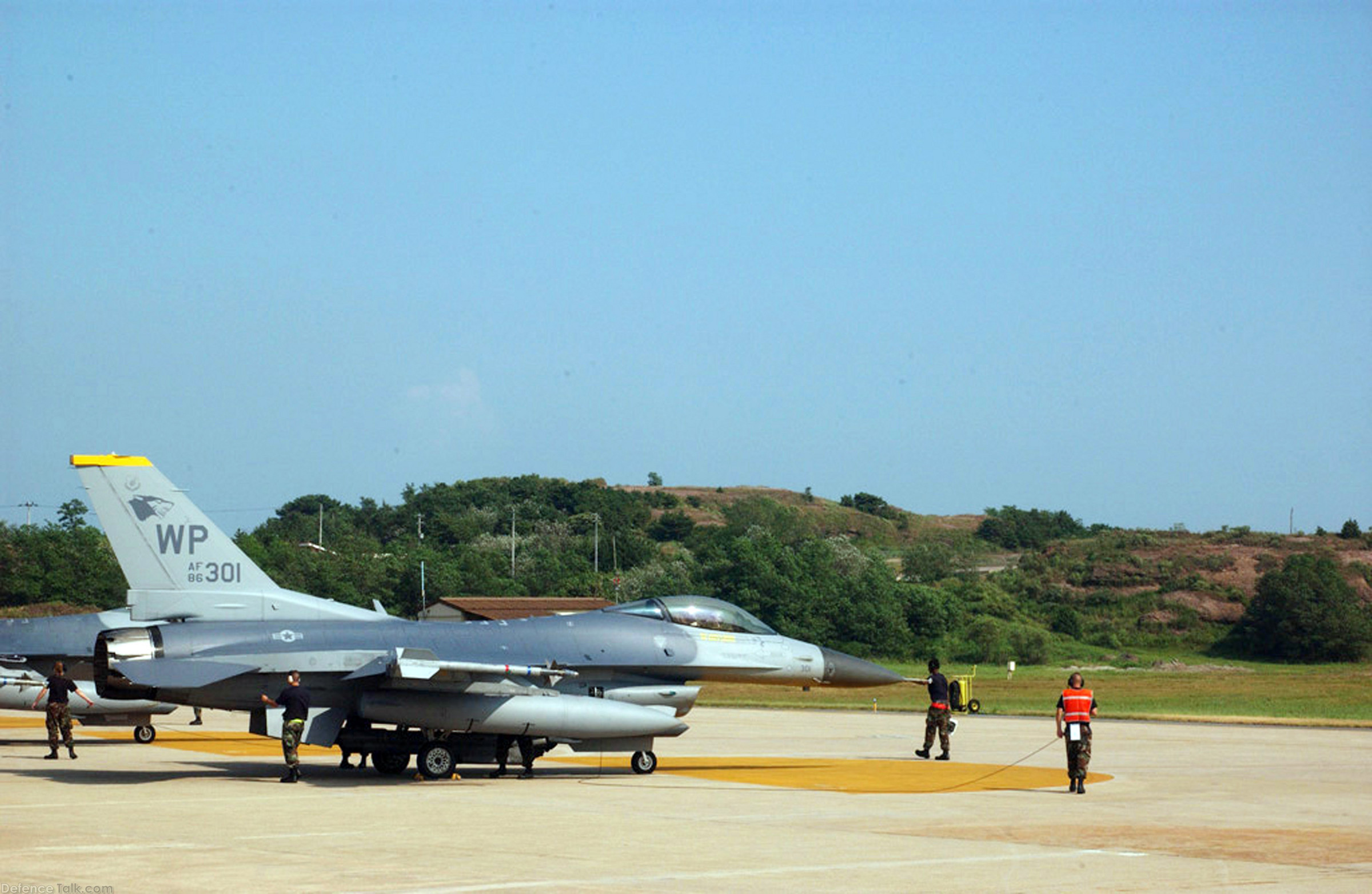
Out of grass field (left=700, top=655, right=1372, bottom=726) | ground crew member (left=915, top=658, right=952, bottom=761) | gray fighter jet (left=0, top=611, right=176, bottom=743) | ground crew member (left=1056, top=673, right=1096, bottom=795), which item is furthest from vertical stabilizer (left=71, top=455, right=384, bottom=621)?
grass field (left=700, top=655, right=1372, bottom=726)

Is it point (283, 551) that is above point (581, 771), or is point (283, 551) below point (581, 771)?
above

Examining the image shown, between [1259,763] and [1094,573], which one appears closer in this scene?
[1259,763]

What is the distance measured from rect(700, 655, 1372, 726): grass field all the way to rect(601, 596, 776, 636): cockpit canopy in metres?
11.8

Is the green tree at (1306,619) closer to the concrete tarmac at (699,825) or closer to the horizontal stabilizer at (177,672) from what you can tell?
the concrete tarmac at (699,825)

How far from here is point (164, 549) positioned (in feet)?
66.9

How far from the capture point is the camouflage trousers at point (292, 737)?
18953mm

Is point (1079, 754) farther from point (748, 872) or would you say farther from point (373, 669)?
point (373, 669)

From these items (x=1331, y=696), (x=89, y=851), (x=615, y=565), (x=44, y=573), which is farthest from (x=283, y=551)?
(x=89, y=851)

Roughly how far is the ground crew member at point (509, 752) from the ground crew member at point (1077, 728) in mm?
7115

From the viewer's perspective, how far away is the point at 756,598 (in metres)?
69.2

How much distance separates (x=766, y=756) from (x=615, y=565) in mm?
65275

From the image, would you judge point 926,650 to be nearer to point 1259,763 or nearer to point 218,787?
point 1259,763

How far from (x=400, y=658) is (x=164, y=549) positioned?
169 inches

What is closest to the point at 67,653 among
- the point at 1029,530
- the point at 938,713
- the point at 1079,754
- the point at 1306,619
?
the point at 938,713
